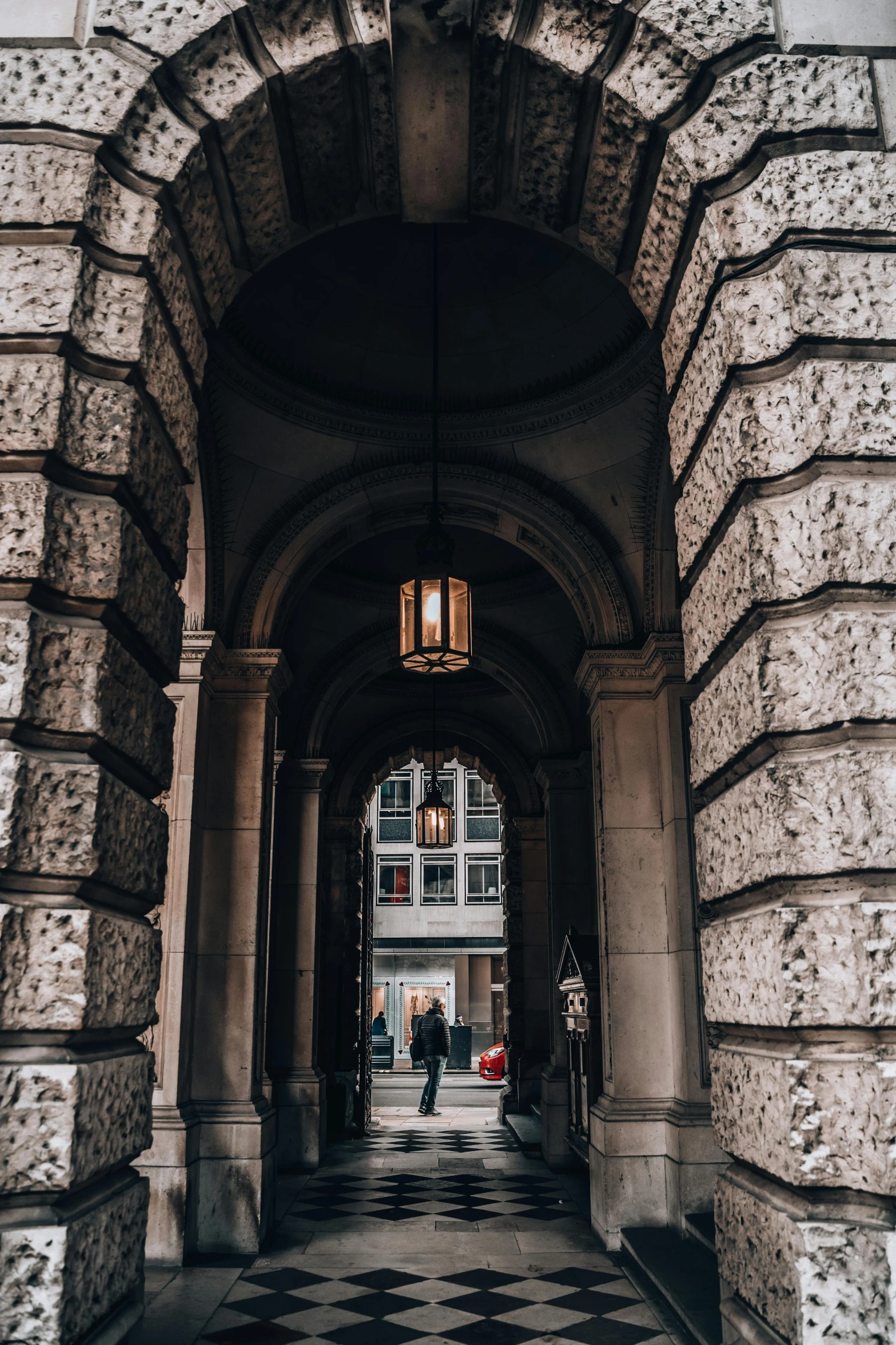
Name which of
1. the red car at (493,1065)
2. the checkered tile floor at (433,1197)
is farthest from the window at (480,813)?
the checkered tile floor at (433,1197)

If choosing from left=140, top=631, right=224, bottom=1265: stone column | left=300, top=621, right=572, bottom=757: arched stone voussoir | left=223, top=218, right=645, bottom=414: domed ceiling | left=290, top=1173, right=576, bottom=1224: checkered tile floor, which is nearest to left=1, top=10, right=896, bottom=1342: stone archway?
left=140, top=631, right=224, bottom=1265: stone column

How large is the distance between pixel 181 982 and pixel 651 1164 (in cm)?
338

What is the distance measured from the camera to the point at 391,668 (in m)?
12.7

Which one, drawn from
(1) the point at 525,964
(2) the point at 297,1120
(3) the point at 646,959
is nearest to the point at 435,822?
(1) the point at 525,964

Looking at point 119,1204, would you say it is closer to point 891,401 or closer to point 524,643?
point 891,401

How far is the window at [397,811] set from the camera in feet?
112

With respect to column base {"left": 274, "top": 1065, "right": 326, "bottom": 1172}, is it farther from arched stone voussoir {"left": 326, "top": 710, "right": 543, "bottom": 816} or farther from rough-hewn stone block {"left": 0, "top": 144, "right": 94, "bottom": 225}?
rough-hewn stone block {"left": 0, "top": 144, "right": 94, "bottom": 225}

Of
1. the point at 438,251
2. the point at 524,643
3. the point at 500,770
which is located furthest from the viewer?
the point at 500,770

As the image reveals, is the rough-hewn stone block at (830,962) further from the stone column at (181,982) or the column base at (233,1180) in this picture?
the column base at (233,1180)

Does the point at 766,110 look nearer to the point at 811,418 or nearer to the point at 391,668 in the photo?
the point at 811,418

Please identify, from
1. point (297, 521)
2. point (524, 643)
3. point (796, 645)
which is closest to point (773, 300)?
point (796, 645)

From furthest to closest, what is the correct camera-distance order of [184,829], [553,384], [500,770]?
1. [500,770]
2. [553,384]
3. [184,829]

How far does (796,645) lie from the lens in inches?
108

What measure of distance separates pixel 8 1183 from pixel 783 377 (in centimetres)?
295
